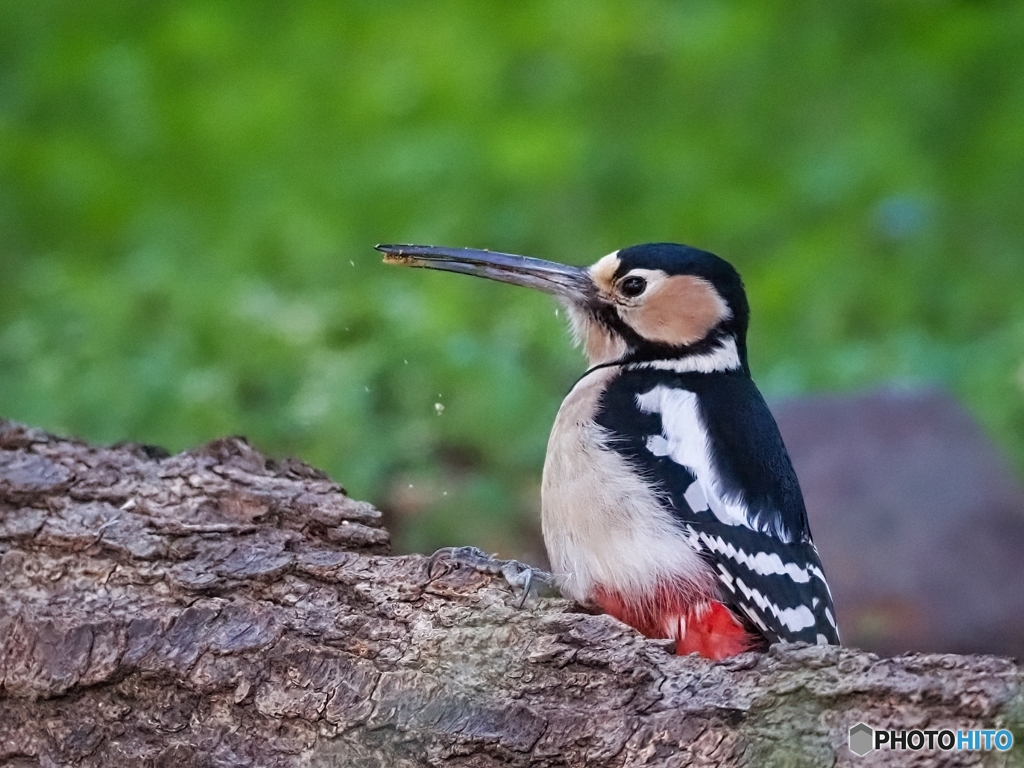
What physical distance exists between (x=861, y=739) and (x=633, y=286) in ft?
5.32

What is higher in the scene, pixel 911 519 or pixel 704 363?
pixel 911 519

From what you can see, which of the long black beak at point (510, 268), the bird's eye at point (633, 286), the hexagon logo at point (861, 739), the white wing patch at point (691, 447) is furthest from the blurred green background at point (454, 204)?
the hexagon logo at point (861, 739)

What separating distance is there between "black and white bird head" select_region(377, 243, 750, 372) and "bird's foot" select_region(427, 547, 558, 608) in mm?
978

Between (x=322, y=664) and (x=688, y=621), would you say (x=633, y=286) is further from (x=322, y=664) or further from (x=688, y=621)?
(x=322, y=664)

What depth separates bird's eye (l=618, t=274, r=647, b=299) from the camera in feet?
12.3

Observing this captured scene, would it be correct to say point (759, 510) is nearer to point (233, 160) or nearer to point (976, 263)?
point (976, 263)

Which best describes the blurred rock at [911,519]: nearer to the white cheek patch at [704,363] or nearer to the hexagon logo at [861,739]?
the white cheek patch at [704,363]

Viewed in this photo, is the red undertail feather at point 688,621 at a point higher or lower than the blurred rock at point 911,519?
lower

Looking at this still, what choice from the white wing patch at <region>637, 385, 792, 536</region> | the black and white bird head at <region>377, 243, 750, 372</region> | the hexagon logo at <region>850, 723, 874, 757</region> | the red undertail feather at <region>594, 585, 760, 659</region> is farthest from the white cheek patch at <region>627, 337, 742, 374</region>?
the hexagon logo at <region>850, 723, 874, 757</region>

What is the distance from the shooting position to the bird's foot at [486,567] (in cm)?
290

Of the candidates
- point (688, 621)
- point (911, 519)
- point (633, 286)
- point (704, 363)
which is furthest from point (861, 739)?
point (911, 519)

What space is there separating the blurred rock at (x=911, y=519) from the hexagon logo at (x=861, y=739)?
252 cm

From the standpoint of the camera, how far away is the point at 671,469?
3.34m

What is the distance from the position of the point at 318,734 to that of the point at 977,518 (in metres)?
3.21
